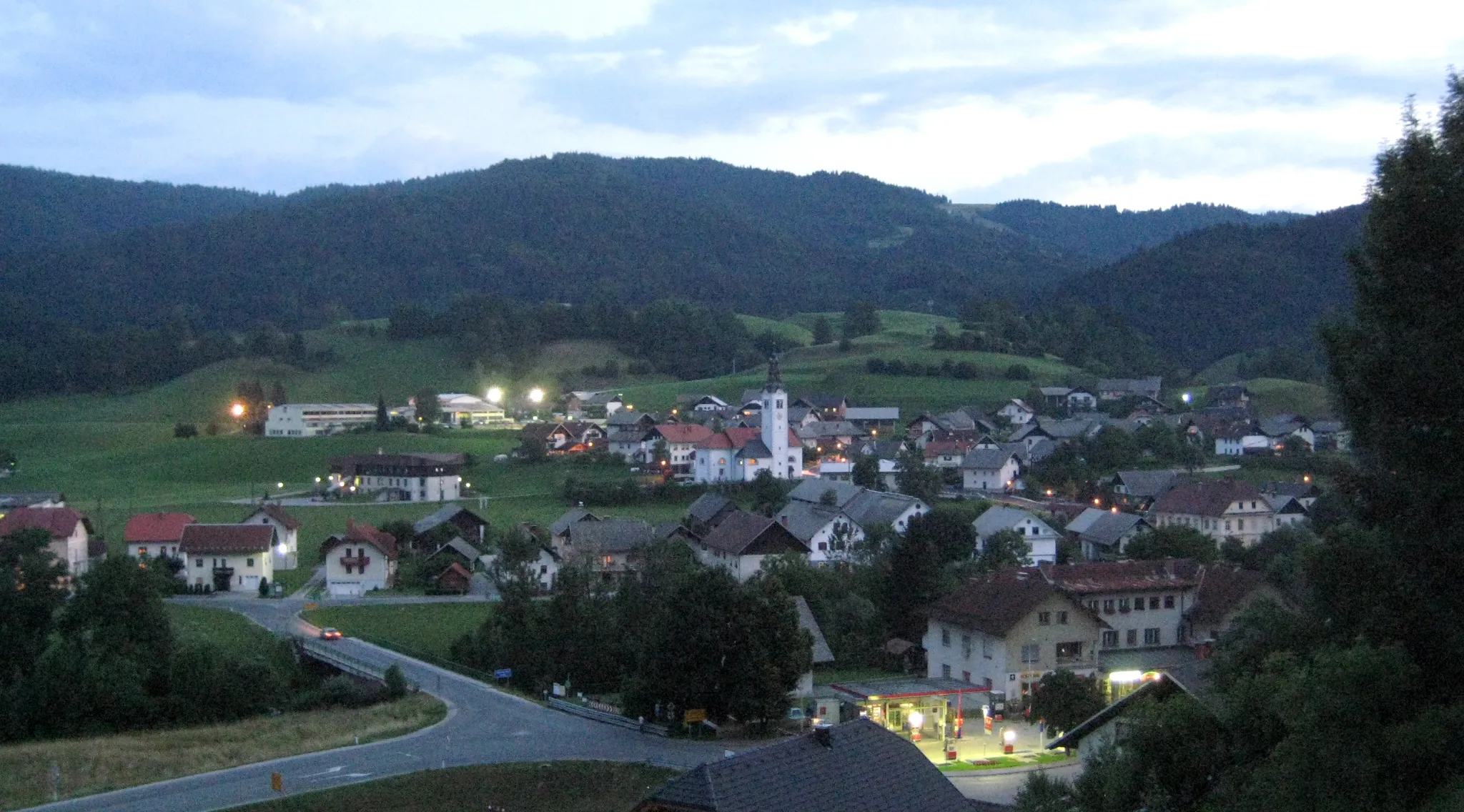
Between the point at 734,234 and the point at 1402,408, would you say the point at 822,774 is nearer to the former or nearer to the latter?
the point at 1402,408

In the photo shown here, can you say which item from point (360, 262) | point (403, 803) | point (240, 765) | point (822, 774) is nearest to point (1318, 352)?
point (822, 774)

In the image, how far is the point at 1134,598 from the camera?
26.9 m

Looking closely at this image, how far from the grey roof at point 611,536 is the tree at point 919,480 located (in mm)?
12059

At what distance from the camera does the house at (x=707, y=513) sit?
137 ft

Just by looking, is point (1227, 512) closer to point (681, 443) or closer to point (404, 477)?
point (681, 443)

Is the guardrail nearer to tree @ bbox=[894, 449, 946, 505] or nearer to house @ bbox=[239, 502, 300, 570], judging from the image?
house @ bbox=[239, 502, 300, 570]

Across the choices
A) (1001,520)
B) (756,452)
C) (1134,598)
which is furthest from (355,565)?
(756,452)

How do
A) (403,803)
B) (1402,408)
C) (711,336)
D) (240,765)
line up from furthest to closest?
(711,336) → (240,765) → (403,803) → (1402,408)

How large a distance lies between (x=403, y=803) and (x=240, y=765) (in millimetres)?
3634

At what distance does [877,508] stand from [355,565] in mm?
15691

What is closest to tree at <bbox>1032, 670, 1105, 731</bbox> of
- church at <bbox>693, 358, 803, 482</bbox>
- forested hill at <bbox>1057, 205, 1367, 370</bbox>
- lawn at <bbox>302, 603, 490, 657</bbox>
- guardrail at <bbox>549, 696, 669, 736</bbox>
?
guardrail at <bbox>549, 696, 669, 736</bbox>

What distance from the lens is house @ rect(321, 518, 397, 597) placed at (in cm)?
3525

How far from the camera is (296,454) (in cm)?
6112

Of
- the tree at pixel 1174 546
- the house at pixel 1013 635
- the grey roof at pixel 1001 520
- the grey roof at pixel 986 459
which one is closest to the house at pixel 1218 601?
the house at pixel 1013 635
